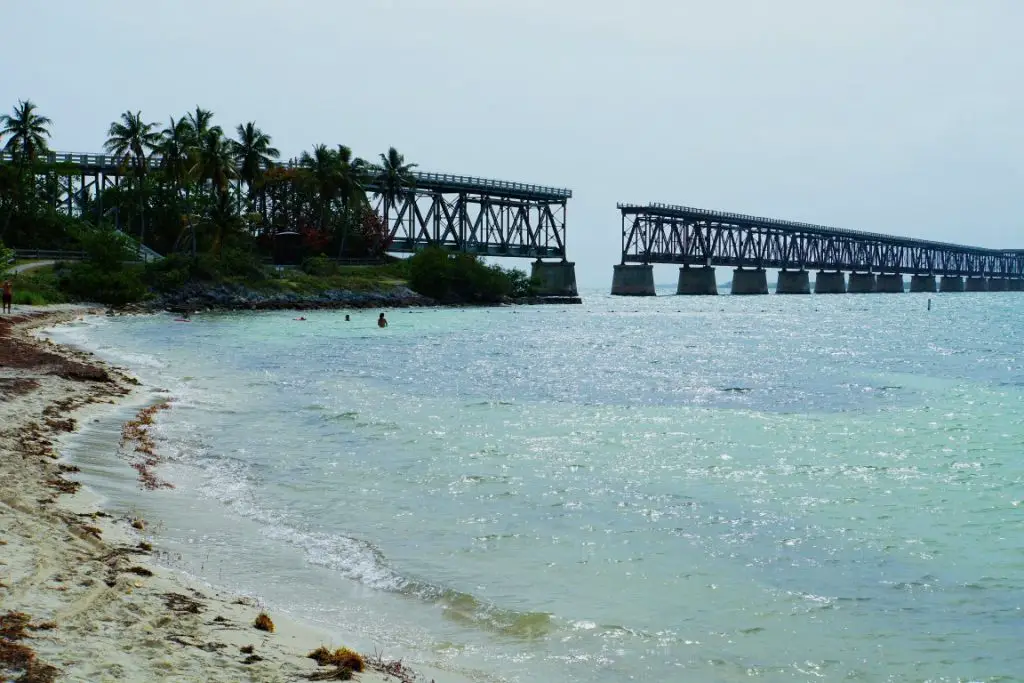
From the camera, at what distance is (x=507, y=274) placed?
117 m

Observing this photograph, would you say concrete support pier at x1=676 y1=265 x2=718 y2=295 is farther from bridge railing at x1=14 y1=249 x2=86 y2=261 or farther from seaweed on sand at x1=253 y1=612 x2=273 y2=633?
seaweed on sand at x1=253 y1=612 x2=273 y2=633

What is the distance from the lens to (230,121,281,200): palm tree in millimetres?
90000

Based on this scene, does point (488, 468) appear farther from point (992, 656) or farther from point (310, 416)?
point (992, 656)

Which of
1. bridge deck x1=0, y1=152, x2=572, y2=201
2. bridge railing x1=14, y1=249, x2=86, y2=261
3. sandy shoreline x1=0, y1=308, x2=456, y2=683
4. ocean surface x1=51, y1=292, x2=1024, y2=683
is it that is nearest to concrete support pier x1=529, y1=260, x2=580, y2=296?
bridge deck x1=0, y1=152, x2=572, y2=201

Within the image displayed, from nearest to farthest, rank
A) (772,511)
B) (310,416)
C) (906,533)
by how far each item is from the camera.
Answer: (906,533) < (772,511) < (310,416)

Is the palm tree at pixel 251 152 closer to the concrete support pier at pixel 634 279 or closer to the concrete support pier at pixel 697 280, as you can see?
the concrete support pier at pixel 634 279

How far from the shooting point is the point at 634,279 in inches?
6688

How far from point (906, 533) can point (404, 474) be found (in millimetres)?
8311

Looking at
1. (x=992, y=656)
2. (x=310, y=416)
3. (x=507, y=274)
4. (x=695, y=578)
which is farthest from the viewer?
(x=507, y=274)

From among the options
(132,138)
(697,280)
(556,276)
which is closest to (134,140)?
(132,138)

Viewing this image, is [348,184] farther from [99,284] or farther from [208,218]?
[99,284]

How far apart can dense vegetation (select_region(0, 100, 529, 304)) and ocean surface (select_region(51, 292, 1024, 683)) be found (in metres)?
42.9

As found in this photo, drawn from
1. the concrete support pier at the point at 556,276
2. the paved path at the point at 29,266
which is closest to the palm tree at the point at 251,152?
the paved path at the point at 29,266

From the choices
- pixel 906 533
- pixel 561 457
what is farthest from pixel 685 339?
pixel 906 533
